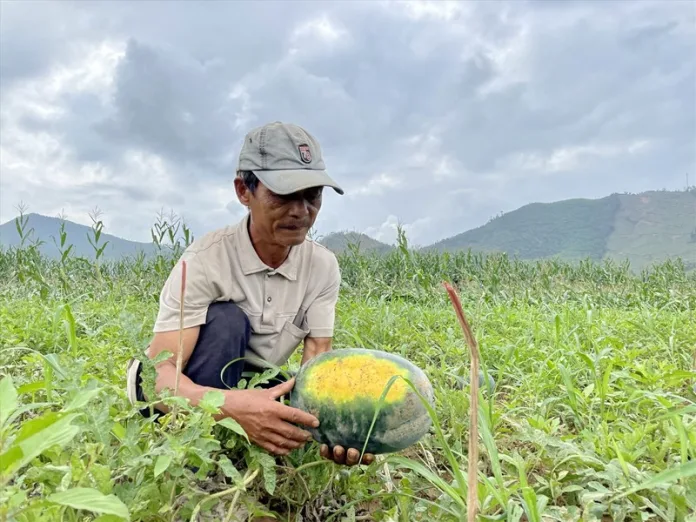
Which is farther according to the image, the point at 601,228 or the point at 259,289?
the point at 601,228

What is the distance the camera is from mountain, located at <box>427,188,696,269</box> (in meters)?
147

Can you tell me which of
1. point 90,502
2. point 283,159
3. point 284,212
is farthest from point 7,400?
point 283,159

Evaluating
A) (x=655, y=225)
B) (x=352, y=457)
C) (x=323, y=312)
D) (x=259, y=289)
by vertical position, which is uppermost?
(x=655, y=225)

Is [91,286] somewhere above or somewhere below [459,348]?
above

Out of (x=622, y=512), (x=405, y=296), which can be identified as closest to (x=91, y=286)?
(x=405, y=296)

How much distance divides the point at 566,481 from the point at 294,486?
34.9 inches

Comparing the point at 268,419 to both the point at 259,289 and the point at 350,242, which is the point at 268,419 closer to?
the point at 259,289

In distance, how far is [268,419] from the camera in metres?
1.67

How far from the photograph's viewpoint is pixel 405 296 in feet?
27.5

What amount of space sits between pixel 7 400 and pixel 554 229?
187 meters

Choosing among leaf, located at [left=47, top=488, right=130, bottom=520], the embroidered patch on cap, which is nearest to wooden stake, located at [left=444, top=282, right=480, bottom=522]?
leaf, located at [left=47, top=488, right=130, bottom=520]

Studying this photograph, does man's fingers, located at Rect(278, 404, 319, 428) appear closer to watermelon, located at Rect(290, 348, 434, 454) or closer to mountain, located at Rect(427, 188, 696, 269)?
watermelon, located at Rect(290, 348, 434, 454)

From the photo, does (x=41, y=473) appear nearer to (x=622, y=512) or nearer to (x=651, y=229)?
(x=622, y=512)

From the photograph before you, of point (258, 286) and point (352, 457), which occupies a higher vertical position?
point (258, 286)
